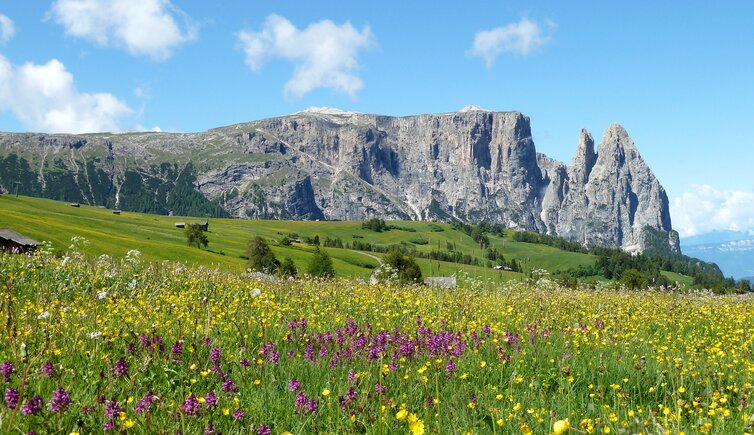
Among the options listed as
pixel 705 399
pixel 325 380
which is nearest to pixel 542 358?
pixel 705 399

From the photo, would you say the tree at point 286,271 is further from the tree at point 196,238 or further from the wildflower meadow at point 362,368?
the tree at point 196,238

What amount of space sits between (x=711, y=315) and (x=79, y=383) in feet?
44.8

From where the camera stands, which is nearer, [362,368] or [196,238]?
[362,368]

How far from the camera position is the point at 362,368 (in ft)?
24.1

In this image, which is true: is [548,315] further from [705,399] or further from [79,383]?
[79,383]

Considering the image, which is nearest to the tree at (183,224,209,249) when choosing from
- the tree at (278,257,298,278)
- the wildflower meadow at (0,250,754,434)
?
the tree at (278,257,298,278)

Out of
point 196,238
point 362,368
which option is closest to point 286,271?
point 362,368

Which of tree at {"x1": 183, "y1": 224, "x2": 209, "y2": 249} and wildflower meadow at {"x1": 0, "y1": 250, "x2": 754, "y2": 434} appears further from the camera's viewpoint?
tree at {"x1": 183, "y1": 224, "x2": 209, "y2": 249}

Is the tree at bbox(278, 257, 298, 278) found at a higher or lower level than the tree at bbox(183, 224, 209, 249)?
higher

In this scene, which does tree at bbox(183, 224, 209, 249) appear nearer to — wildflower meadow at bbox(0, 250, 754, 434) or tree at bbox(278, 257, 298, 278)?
tree at bbox(278, 257, 298, 278)

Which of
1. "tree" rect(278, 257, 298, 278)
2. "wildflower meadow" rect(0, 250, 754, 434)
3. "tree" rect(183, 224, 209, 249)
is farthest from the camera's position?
"tree" rect(183, 224, 209, 249)

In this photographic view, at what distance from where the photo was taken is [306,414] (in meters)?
5.55

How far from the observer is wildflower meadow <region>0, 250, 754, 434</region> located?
509 centimetres

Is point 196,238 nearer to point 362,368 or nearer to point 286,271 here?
point 286,271
